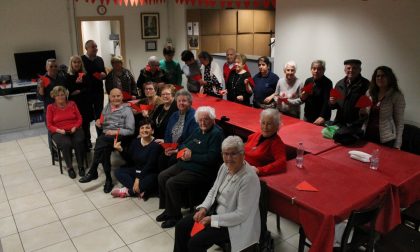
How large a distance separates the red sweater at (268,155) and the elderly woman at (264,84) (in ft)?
6.04

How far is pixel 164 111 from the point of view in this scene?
463 cm

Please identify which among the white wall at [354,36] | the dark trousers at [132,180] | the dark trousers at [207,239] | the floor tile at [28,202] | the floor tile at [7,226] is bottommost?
the floor tile at [7,226]

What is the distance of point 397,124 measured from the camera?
3707mm

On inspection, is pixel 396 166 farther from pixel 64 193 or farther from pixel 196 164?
A: pixel 64 193

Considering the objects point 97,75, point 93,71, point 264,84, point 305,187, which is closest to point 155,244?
point 305,187

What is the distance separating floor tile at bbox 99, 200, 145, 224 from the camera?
396cm

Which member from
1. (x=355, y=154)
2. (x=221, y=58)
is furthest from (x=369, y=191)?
(x=221, y=58)

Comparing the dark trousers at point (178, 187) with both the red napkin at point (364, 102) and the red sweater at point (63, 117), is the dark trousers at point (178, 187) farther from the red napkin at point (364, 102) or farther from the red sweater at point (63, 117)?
the red sweater at point (63, 117)

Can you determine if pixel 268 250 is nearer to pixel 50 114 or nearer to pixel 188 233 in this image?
pixel 188 233

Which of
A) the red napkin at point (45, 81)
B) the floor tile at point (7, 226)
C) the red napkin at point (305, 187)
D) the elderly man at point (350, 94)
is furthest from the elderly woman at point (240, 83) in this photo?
the floor tile at point (7, 226)

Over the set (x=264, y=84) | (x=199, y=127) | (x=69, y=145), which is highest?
(x=264, y=84)

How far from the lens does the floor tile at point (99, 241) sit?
3451 mm

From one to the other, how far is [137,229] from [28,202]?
1.50m

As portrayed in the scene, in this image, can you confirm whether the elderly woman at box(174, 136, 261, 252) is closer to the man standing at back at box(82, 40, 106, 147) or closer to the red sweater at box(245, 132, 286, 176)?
the red sweater at box(245, 132, 286, 176)
